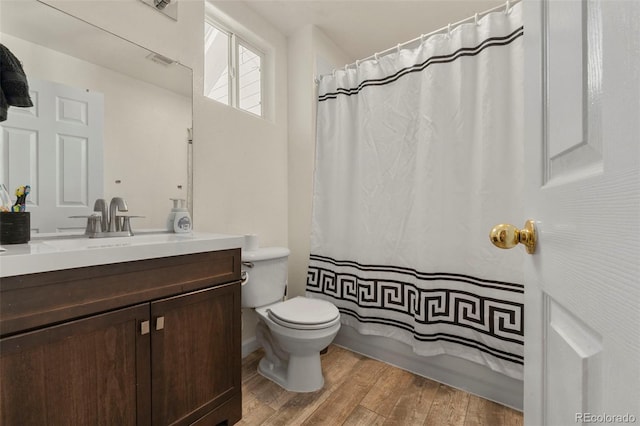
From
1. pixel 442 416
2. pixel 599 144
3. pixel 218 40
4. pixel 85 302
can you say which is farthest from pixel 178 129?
pixel 442 416

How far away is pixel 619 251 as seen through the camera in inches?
10.4

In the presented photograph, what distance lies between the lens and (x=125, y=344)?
0.96 meters

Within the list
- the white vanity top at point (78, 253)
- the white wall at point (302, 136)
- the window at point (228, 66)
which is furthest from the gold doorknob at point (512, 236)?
the window at point (228, 66)

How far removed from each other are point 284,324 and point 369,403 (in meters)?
0.58

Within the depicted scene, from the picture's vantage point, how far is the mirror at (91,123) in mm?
1165

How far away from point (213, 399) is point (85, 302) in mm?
664

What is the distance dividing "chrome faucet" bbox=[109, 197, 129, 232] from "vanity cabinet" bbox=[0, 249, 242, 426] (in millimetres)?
512

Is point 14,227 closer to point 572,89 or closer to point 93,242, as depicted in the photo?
point 93,242

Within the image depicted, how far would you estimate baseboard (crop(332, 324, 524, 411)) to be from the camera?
4.85 feet

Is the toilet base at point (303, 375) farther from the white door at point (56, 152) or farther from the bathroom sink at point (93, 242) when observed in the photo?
the white door at point (56, 152)

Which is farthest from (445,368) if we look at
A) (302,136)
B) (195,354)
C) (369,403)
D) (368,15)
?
(368,15)

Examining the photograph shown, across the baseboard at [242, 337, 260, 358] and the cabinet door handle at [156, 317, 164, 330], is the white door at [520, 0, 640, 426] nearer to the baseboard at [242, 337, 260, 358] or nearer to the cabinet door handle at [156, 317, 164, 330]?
the cabinet door handle at [156, 317, 164, 330]

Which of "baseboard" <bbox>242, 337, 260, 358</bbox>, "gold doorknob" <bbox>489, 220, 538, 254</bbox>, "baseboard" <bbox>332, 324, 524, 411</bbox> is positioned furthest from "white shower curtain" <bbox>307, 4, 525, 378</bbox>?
"gold doorknob" <bbox>489, 220, 538, 254</bbox>

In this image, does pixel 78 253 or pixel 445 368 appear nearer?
pixel 78 253
